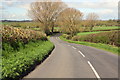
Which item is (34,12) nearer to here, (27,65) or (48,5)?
(48,5)

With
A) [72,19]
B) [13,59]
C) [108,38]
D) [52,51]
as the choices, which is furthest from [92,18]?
[13,59]

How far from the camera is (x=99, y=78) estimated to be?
8.31m

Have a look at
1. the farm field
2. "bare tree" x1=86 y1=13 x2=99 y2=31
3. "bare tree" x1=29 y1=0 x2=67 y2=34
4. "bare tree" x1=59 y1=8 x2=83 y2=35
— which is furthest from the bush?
"bare tree" x1=86 y1=13 x2=99 y2=31

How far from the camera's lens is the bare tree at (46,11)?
233ft

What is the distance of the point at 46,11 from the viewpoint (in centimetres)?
7156

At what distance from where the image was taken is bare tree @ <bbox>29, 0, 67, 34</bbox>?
71.1 metres

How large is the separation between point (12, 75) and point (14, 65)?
81 cm

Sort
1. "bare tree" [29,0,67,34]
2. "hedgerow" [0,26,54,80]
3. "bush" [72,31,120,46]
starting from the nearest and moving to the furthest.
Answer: "hedgerow" [0,26,54,80], "bush" [72,31,120,46], "bare tree" [29,0,67,34]

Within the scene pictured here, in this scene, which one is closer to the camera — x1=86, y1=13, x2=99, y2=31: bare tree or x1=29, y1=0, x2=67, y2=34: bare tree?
x1=29, y1=0, x2=67, y2=34: bare tree

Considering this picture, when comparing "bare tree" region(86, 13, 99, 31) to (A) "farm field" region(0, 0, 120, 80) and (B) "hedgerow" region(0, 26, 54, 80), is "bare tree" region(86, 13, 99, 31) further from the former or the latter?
(B) "hedgerow" region(0, 26, 54, 80)

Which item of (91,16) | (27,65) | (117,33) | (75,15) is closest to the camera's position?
(27,65)

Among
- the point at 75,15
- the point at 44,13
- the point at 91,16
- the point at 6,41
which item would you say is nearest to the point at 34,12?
the point at 44,13

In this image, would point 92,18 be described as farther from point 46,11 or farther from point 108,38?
point 108,38

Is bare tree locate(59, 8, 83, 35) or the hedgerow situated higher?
bare tree locate(59, 8, 83, 35)
